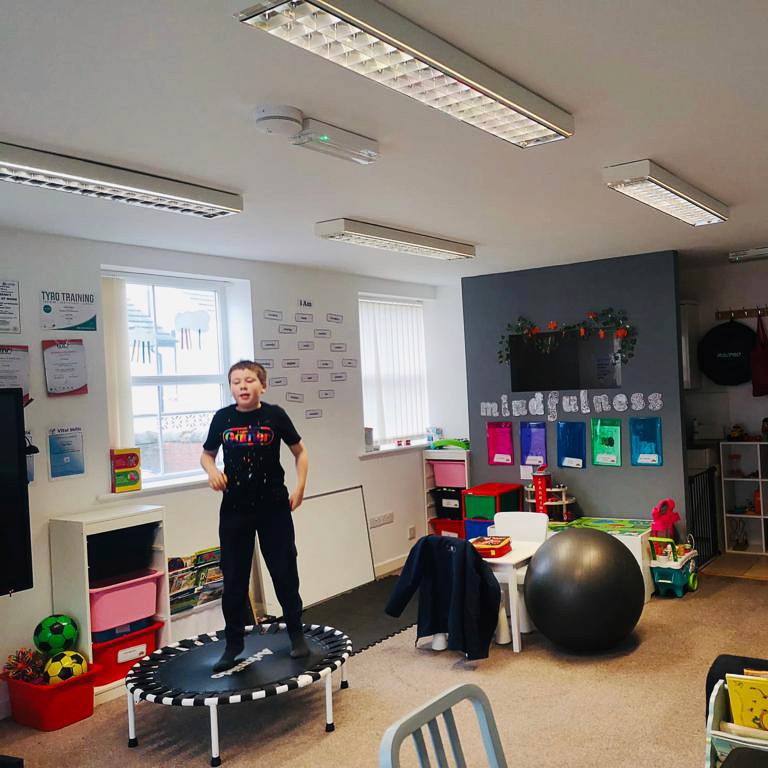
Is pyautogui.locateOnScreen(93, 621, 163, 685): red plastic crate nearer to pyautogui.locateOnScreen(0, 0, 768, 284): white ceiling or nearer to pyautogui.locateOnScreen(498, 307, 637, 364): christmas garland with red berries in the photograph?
pyautogui.locateOnScreen(0, 0, 768, 284): white ceiling

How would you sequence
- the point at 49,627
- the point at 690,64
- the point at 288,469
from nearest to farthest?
the point at 690,64 < the point at 49,627 < the point at 288,469

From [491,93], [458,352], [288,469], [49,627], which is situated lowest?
[49,627]

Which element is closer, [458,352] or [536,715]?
[536,715]

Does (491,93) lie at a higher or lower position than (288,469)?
higher

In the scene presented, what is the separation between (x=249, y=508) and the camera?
4.08 m

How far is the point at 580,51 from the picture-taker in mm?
2326

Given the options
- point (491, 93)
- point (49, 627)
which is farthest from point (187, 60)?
point (49, 627)

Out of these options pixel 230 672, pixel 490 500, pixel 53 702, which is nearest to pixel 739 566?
pixel 490 500

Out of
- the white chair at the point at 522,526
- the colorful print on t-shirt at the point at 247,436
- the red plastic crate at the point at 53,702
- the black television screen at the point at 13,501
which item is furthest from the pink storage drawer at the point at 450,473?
the black television screen at the point at 13,501

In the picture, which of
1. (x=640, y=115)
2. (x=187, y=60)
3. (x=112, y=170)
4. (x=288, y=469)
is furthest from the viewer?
(x=288, y=469)

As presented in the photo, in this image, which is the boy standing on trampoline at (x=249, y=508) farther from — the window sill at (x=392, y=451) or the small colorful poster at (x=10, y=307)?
the window sill at (x=392, y=451)

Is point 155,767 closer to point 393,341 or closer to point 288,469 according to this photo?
point 288,469

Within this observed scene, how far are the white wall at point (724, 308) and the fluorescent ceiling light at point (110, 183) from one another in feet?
16.7

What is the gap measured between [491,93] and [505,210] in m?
2.04
